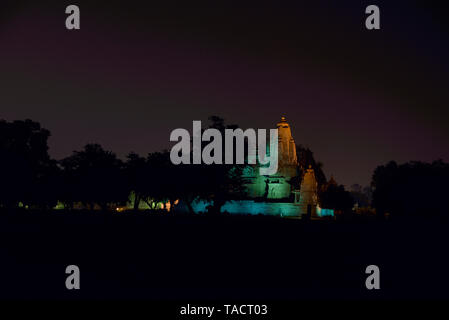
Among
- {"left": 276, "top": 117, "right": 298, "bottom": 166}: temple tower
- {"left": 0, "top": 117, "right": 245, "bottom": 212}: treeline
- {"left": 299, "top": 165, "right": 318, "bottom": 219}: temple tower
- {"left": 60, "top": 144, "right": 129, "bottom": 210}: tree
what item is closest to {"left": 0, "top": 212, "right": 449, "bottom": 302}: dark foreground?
{"left": 0, "top": 117, "right": 245, "bottom": 212}: treeline

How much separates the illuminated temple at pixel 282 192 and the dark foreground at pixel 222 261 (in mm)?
30010

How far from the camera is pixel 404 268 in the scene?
2241 centimetres

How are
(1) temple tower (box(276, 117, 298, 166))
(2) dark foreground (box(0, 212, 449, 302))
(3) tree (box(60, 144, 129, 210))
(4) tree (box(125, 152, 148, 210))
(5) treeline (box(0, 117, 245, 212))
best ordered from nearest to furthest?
(2) dark foreground (box(0, 212, 449, 302)) → (5) treeline (box(0, 117, 245, 212)) → (4) tree (box(125, 152, 148, 210)) → (3) tree (box(60, 144, 129, 210)) → (1) temple tower (box(276, 117, 298, 166))

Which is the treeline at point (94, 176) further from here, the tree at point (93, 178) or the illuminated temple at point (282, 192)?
the illuminated temple at point (282, 192)

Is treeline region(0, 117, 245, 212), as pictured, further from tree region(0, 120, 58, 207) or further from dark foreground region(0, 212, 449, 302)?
dark foreground region(0, 212, 449, 302)

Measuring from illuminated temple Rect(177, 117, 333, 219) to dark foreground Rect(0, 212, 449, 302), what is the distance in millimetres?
30010

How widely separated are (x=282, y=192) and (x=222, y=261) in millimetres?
51052

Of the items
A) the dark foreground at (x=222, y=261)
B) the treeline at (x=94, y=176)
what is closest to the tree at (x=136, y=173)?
the treeline at (x=94, y=176)

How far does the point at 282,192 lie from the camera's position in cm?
7350

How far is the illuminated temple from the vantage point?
65.2 m

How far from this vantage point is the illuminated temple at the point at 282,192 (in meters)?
65.2

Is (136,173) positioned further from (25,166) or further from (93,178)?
(25,166)
